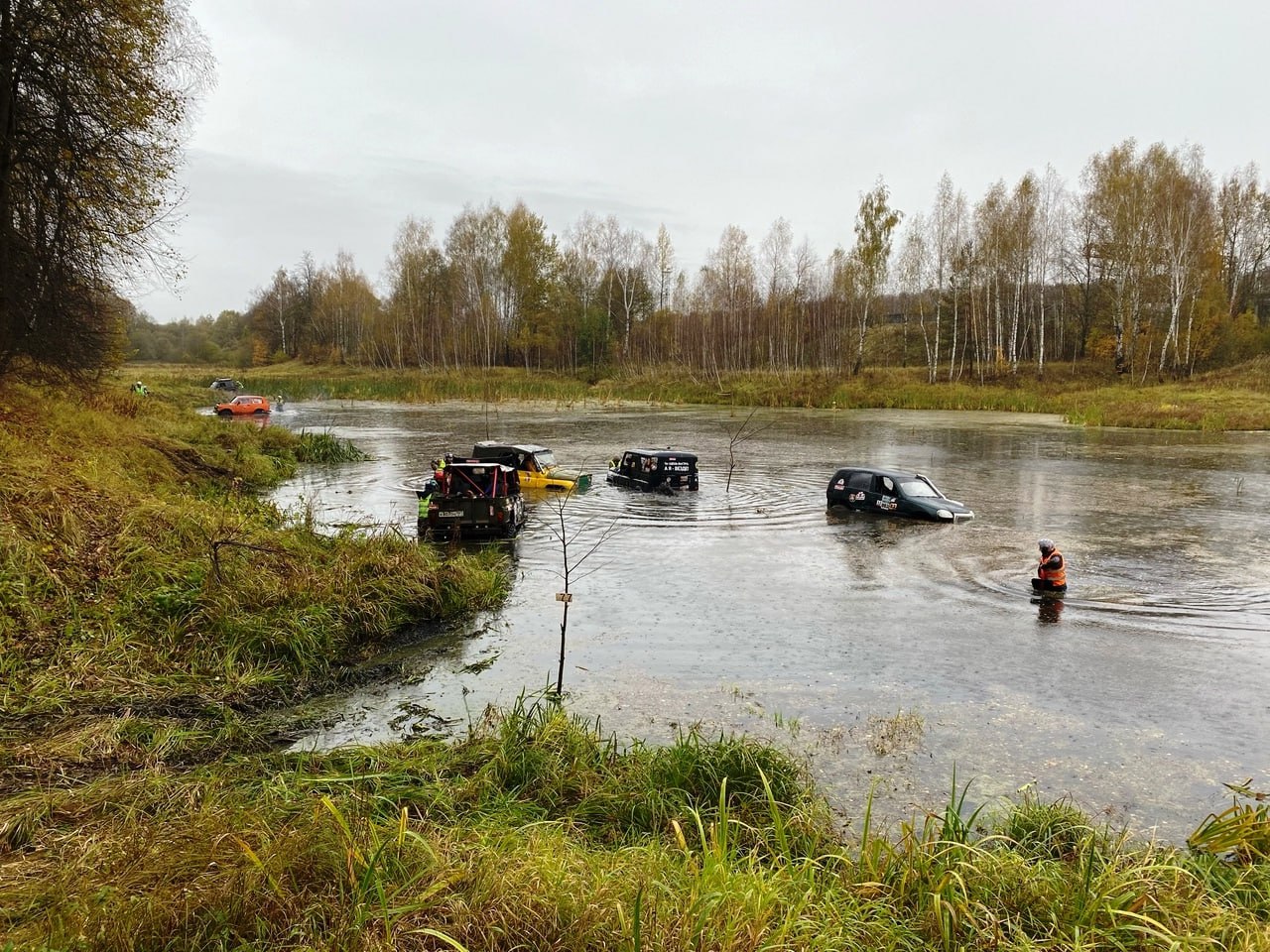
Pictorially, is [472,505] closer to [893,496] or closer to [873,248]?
[893,496]

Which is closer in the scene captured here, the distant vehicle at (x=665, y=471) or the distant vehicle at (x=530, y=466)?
the distant vehicle at (x=530, y=466)

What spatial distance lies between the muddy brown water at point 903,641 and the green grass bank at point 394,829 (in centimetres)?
77

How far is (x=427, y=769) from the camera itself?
6.29 m

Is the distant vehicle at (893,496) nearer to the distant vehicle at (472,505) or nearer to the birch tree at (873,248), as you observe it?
the distant vehicle at (472,505)

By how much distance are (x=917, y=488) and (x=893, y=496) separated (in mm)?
749

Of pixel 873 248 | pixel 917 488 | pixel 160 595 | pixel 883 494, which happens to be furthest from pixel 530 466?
pixel 873 248

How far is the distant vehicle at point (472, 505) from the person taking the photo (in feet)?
54.0

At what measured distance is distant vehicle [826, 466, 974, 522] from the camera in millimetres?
19381

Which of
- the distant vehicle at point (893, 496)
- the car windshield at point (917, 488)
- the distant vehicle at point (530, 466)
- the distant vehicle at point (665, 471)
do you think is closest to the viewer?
the distant vehicle at point (893, 496)

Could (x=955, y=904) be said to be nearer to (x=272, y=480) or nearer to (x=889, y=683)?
(x=889, y=683)

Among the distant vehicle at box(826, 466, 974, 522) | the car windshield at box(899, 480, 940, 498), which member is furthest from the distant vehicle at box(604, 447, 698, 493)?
the car windshield at box(899, 480, 940, 498)

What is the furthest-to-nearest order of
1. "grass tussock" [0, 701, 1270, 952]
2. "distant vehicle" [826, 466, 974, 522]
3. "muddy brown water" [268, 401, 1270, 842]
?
"distant vehicle" [826, 466, 974, 522], "muddy brown water" [268, 401, 1270, 842], "grass tussock" [0, 701, 1270, 952]

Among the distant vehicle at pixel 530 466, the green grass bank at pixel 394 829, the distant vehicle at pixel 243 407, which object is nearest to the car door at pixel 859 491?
the distant vehicle at pixel 530 466

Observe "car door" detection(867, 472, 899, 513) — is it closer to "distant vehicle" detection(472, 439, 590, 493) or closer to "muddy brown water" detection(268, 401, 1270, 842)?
"muddy brown water" detection(268, 401, 1270, 842)
